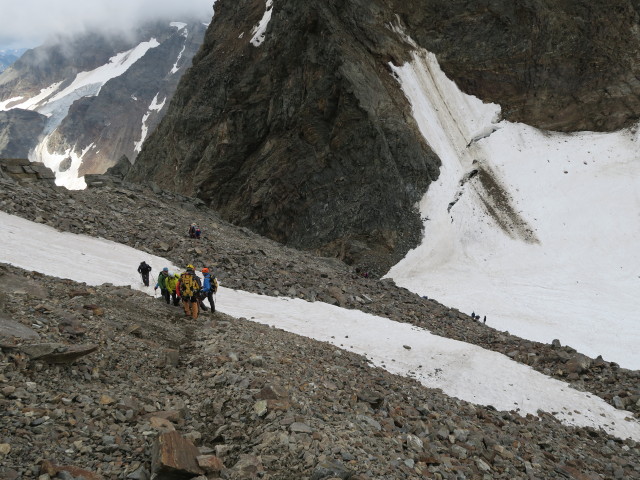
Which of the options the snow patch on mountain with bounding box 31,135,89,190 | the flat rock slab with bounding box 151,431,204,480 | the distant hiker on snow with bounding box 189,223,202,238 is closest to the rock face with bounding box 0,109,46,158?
the snow patch on mountain with bounding box 31,135,89,190

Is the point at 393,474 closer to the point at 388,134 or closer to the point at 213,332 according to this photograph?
the point at 213,332

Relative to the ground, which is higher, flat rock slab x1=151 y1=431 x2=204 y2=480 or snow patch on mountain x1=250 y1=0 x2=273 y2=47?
snow patch on mountain x1=250 y1=0 x2=273 y2=47

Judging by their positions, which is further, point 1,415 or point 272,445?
point 272,445

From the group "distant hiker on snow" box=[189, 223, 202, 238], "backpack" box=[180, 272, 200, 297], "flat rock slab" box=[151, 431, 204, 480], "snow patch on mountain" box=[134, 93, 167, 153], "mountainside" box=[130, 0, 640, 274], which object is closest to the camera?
"flat rock slab" box=[151, 431, 204, 480]

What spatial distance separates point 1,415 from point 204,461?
275 centimetres

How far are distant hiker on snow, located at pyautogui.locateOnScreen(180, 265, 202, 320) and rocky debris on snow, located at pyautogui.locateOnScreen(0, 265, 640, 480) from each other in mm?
403

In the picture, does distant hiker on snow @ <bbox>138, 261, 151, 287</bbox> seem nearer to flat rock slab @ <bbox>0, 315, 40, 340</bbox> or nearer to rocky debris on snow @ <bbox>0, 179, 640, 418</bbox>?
rocky debris on snow @ <bbox>0, 179, 640, 418</bbox>

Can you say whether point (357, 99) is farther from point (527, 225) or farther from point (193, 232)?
point (193, 232)

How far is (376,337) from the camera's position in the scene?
17.2 m

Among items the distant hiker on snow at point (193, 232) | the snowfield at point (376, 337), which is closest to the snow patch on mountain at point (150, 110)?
the distant hiker on snow at point (193, 232)

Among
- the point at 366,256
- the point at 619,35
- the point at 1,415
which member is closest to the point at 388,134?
the point at 366,256

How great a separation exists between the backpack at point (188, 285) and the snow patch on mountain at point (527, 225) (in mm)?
18694

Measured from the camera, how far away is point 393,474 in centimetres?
700

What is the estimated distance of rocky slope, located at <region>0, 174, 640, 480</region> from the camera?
20.9 ft
